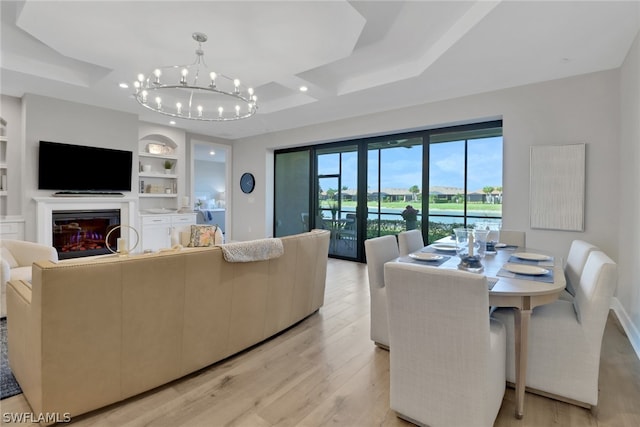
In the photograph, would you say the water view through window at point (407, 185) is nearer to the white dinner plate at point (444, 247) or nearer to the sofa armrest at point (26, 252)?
the white dinner plate at point (444, 247)

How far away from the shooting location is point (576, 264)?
92.4 inches

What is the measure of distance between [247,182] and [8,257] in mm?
4721

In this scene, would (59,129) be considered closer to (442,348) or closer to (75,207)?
(75,207)

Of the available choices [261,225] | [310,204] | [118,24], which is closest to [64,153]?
[118,24]

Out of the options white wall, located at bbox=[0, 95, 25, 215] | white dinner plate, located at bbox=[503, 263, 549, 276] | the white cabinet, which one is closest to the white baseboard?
white dinner plate, located at bbox=[503, 263, 549, 276]

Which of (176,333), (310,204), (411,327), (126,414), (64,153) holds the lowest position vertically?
(126,414)

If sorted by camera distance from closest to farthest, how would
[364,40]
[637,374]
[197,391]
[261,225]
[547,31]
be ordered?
[197,391], [637,374], [547,31], [364,40], [261,225]

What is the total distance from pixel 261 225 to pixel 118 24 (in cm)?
496

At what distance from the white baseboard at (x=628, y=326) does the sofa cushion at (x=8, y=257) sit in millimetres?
5762

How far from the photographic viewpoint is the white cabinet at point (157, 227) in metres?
5.93

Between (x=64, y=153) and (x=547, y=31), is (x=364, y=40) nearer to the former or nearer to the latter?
(x=547, y=31)

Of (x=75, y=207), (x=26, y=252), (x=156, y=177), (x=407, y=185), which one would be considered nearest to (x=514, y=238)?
(x=407, y=185)

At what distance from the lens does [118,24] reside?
9.05 ft

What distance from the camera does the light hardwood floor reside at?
1.69 metres
